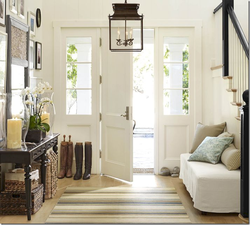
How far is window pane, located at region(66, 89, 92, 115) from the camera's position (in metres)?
5.75

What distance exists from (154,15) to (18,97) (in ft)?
8.93

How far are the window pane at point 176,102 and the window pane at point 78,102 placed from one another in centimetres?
117

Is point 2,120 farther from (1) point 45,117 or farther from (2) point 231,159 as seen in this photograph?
(2) point 231,159

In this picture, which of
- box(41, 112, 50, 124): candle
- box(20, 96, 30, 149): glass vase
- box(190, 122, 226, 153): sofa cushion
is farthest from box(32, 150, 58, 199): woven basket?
box(190, 122, 226, 153): sofa cushion

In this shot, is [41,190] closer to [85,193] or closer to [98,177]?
[85,193]

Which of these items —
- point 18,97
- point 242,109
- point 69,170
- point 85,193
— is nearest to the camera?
point 242,109

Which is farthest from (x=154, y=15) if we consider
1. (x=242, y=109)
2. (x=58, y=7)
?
(x=242, y=109)

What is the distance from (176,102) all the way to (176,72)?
46 centimetres

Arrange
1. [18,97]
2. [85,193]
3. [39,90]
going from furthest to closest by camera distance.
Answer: [85,193], [39,90], [18,97]

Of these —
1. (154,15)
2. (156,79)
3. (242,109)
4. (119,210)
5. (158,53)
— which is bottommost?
(119,210)

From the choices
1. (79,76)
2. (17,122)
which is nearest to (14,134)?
(17,122)

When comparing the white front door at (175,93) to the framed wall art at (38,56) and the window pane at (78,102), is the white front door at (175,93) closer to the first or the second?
the window pane at (78,102)

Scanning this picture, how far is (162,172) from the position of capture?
5668 millimetres

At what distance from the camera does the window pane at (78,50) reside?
5.73 metres
